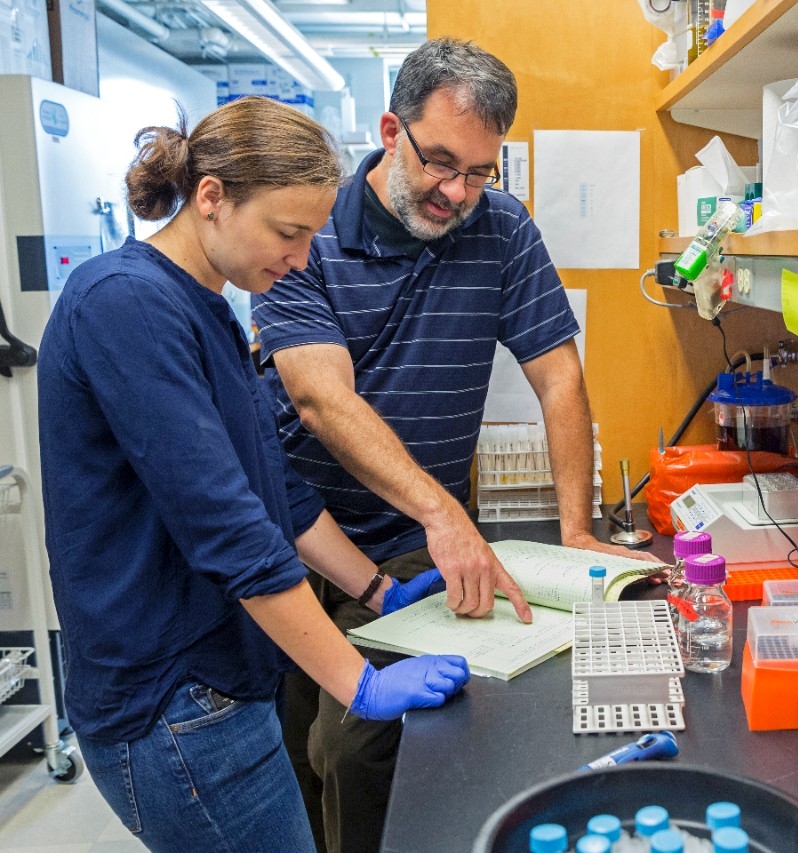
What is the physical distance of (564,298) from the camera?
196cm

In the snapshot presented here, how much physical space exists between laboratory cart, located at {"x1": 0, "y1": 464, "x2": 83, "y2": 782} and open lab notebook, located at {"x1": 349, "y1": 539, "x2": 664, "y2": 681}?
1.80 m

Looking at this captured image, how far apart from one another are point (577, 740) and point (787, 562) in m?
0.66

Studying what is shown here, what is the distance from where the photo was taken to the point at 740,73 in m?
1.64

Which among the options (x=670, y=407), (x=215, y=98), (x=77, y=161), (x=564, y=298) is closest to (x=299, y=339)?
(x=564, y=298)

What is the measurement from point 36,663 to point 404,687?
7.14 ft

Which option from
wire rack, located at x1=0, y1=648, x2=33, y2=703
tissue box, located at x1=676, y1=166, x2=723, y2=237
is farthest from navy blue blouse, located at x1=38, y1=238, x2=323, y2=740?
wire rack, located at x1=0, y1=648, x2=33, y2=703

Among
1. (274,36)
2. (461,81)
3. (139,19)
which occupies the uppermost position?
(139,19)

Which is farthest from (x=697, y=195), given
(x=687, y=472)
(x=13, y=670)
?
(x=13, y=670)

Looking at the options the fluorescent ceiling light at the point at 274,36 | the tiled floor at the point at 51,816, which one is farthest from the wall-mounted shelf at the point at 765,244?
the fluorescent ceiling light at the point at 274,36

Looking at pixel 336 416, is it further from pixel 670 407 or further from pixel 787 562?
pixel 670 407

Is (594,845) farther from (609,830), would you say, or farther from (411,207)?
(411,207)

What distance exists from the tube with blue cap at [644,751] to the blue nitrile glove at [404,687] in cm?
22

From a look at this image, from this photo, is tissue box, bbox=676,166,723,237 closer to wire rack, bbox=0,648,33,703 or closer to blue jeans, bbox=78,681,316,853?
blue jeans, bbox=78,681,316,853

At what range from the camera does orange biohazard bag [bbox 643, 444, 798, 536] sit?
6.31 feet
